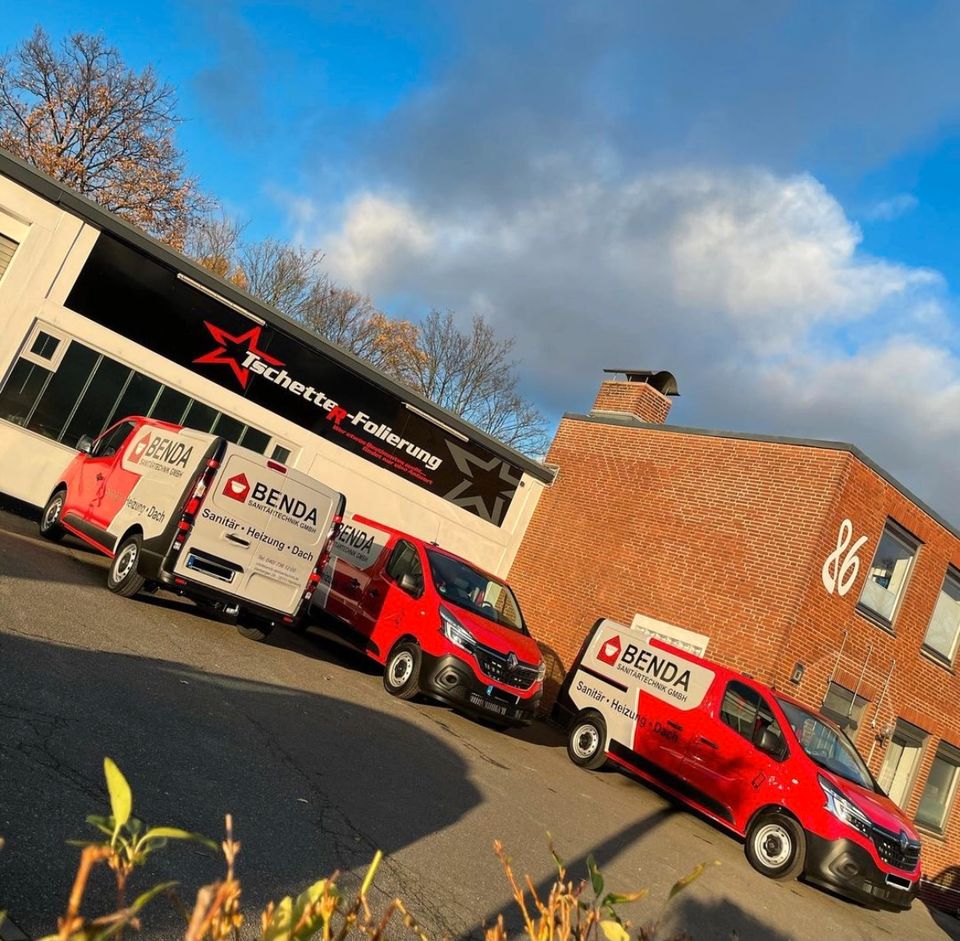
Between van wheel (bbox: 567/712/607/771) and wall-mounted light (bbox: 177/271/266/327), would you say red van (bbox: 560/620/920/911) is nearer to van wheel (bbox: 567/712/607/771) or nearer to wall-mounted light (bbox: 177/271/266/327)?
van wheel (bbox: 567/712/607/771)

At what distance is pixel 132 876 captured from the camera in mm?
3994

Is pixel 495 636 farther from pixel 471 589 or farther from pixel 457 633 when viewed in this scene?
pixel 471 589

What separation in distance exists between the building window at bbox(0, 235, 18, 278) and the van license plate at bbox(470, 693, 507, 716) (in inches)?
403

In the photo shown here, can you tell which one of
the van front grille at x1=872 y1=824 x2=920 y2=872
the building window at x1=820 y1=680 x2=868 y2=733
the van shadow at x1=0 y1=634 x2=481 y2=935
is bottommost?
the van shadow at x1=0 y1=634 x2=481 y2=935

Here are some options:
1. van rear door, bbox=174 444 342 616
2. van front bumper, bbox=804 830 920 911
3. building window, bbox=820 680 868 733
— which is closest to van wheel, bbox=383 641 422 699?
van rear door, bbox=174 444 342 616

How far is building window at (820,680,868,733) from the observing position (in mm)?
15484

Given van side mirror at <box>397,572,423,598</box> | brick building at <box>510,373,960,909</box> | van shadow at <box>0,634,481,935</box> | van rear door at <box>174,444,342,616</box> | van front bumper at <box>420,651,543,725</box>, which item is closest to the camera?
van shadow at <box>0,634,481,935</box>

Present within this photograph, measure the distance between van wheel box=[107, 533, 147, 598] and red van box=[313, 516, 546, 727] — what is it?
321cm

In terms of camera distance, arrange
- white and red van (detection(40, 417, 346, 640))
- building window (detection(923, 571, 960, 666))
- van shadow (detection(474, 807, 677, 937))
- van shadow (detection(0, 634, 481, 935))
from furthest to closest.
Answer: building window (detection(923, 571, 960, 666)) → white and red van (detection(40, 417, 346, 640)) → van shadow (detection(474, 807, 677, 937)) → van shadow (detection(0, 634, 481, 935))

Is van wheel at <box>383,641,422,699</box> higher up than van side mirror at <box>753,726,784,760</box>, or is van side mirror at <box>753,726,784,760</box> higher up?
van side mirror at <box>753,726,784,760</box>

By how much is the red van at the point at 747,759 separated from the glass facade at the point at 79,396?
8.57m

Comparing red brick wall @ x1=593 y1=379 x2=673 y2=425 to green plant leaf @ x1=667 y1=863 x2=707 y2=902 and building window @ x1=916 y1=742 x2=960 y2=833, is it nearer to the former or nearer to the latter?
building window @ x1=916 y1=742 x2=960 y2=833

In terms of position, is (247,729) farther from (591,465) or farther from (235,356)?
(591,465)

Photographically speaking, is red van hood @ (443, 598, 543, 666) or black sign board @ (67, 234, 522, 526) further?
black sign board @ (67, 234, 522, 526)
